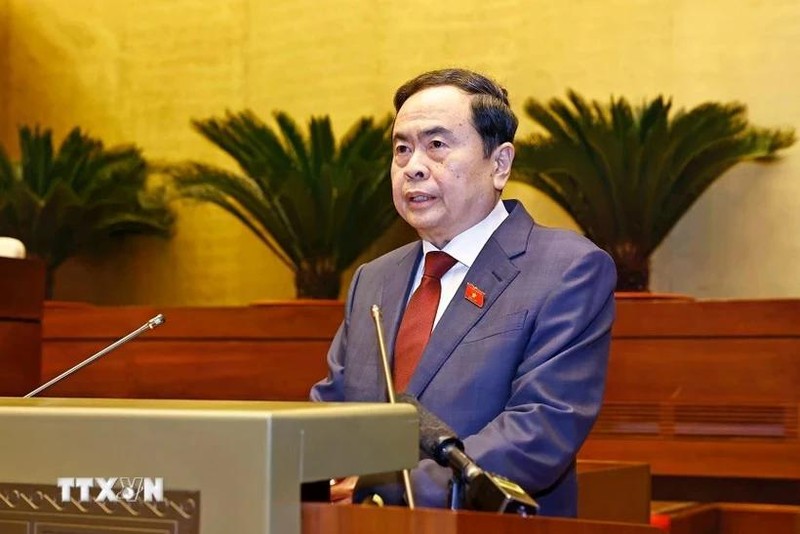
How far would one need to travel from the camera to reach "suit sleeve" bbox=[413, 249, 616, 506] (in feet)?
7.77

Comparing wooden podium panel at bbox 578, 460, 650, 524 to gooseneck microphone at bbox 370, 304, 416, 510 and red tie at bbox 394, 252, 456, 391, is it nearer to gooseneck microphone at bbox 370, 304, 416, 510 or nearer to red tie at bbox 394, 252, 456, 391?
red tie at bbox 394, 252, 456, 391

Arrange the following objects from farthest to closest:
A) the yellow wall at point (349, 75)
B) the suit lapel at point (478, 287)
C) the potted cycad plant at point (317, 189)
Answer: the potted cycad plant at point (317, 189) < the yellow wall at point (349, 75) < the suit lapel at point (478, 287)

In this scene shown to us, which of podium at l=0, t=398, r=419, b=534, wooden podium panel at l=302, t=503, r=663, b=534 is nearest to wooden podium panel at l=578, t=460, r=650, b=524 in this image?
wooden podium panel at l=302, t=503, r=663, b=534

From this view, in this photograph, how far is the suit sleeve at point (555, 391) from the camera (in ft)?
7.77

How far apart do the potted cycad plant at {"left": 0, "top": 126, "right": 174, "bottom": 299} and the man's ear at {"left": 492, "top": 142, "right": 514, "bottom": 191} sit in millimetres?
5636

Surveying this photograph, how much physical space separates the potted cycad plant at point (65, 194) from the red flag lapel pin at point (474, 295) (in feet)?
19.1

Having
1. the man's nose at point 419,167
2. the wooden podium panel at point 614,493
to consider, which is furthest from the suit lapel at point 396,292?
the wooden podium panel at point 614,493

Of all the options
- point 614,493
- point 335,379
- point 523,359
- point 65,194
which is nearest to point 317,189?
point 65,194

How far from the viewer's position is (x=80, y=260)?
9234 mm

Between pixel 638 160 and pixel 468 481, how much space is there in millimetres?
5015

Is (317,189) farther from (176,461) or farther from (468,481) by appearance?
(176,461)

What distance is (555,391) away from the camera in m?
2.47

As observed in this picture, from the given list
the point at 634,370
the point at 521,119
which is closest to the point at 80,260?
the point at 521,119

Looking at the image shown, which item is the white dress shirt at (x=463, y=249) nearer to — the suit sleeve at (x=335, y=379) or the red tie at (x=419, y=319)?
the red tie at (x=419, y=319)
